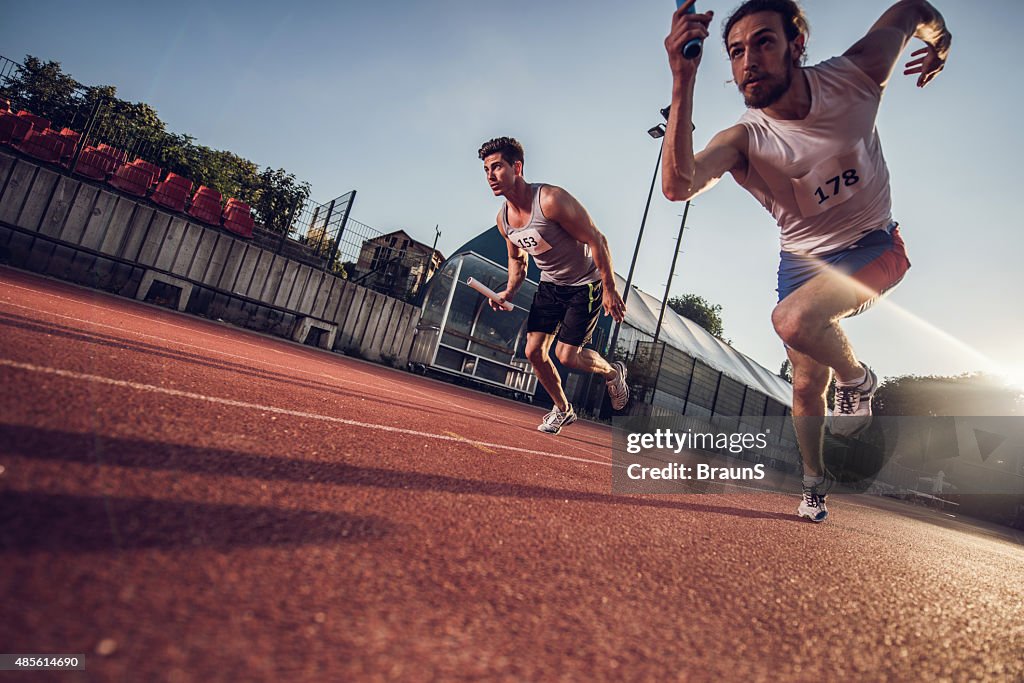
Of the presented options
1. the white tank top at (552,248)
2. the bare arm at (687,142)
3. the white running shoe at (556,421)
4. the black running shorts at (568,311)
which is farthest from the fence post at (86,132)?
the bare arm at (687,142)

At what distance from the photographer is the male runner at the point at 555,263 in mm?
3996

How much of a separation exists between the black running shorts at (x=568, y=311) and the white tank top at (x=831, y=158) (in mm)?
1971

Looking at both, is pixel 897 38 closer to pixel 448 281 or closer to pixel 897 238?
pixel 897 238

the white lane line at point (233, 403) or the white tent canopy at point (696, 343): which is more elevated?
the white tent canopy at point (696, 343)

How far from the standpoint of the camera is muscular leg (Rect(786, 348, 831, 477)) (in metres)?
2.64

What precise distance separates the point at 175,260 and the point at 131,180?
236 centimetres

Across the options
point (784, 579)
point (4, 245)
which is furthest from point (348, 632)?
point (4, 245)

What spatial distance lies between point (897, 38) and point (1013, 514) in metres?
20.8

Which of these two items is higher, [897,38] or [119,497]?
[897,38]

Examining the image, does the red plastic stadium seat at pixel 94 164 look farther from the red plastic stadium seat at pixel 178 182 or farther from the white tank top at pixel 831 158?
the white tank top at pixel 831 158

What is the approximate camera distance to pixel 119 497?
0.94 meters

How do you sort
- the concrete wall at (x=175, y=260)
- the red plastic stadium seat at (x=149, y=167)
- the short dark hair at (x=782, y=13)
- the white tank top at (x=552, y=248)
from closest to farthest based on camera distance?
the short dark hair at (x=782, y=13)
the white tank top at (x=552, y=248)
the concrete wall at (x=175, y=260)
the red plastic stadium seat at (x=149, y=167)

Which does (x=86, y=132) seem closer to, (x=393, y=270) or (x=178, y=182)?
(x=178, y=182)

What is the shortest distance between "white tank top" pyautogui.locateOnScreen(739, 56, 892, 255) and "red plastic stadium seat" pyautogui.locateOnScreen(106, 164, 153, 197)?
40.6 feet
